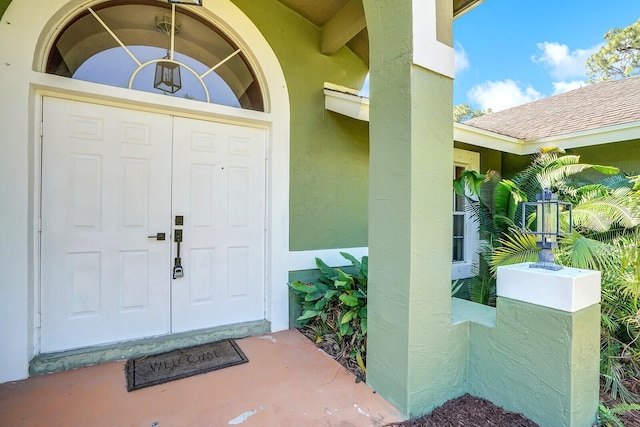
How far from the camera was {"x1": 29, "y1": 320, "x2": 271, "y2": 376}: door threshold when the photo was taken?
8.48 ft

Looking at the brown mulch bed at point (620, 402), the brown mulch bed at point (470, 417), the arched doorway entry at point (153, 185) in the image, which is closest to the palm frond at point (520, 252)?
the brown mulch bed at point (620, 402)

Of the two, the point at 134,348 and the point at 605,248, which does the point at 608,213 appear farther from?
the point at 134,348

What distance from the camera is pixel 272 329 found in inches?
137

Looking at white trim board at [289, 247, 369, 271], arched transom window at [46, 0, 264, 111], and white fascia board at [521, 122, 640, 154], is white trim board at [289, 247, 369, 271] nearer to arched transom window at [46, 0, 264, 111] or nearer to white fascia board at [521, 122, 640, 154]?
arched transom window at [46, 0, 264, 111]

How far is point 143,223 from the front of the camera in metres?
3.00

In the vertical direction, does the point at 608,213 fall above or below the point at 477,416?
above

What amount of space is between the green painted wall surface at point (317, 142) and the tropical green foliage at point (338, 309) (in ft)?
1.65

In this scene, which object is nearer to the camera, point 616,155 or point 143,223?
point 143,223

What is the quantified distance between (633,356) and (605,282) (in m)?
0.62

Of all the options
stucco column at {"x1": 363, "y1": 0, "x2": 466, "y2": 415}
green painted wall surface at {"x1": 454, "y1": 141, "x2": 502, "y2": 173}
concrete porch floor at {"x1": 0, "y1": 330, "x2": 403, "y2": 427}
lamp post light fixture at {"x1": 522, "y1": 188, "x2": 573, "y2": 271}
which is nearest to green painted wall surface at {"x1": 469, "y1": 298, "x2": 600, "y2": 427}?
stucco column at {"x1": 363, "y1": 0, "x2": 466, "y2": 415}

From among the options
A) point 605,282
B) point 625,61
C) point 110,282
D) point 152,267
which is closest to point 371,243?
point 605,282

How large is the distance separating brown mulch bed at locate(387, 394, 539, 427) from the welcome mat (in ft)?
5.21

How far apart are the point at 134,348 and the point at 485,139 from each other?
17.4 feet

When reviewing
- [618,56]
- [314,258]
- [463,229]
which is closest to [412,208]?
[314,258]
